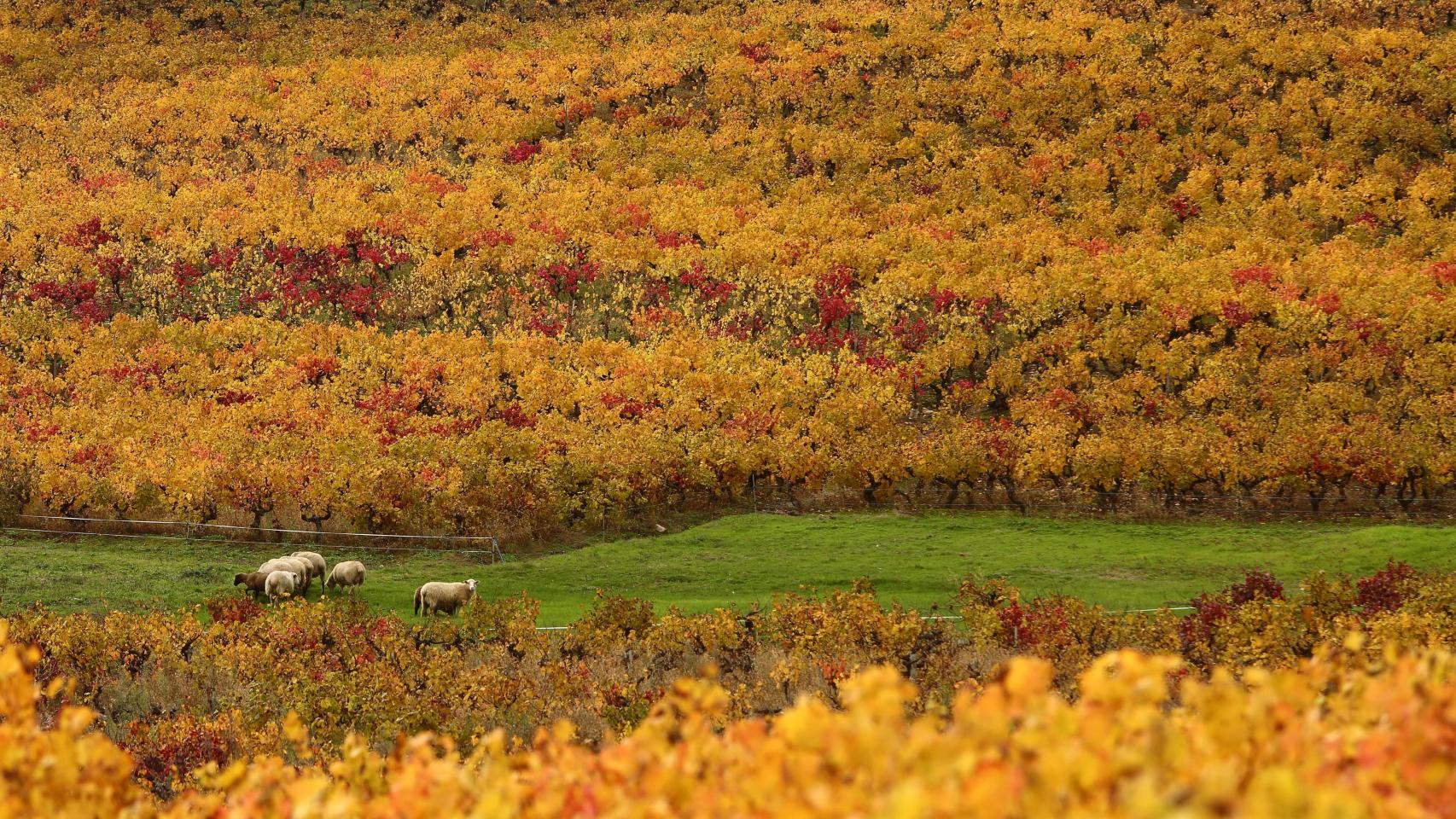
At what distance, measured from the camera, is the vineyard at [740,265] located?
5159 cm

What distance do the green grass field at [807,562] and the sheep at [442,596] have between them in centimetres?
158

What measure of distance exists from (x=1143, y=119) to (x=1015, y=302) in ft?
95.4

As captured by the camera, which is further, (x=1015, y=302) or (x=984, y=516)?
(x=1015, y=302)

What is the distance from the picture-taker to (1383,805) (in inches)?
233

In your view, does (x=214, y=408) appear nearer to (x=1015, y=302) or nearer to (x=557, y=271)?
(x=557, y=271)

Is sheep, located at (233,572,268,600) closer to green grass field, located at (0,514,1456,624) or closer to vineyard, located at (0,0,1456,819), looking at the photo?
vineyard, located at (0,0,1456,819)

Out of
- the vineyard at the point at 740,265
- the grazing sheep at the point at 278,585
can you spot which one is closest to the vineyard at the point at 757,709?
the grazing sheep at the point at 278,585

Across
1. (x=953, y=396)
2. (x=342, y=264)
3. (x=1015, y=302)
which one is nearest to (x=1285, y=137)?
(x=1015, y=302)

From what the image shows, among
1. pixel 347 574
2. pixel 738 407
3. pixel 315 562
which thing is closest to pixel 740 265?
pixel 738 407

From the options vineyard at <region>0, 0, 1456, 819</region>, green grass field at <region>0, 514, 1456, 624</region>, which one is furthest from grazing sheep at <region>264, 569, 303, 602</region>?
green grass field at <region>0, 514, 1456, 624</region>

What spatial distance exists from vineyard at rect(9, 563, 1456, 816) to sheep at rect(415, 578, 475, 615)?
260cm

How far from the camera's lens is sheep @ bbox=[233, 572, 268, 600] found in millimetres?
37438

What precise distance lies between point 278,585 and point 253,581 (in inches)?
66.2

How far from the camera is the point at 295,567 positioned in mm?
37781
